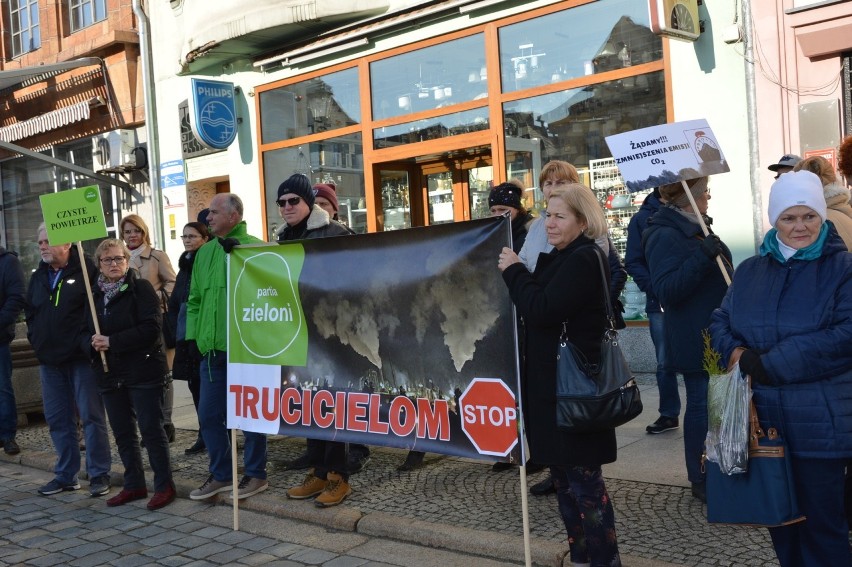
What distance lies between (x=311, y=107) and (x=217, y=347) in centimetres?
724

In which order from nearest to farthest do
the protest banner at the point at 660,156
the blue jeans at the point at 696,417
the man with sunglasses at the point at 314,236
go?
the protest banner at the point at 660,156, the blue jeans at the point at 696,417, the man with sunglasses at the point at 314,236

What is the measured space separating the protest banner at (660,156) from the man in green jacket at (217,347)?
263 cm

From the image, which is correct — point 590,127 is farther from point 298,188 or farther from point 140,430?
point 140,430

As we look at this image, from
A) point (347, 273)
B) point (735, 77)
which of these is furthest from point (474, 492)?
point (735, 77)

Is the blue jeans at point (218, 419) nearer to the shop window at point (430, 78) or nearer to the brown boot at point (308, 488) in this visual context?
the brown boot at point (308, 488)

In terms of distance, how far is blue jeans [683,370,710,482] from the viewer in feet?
15.8

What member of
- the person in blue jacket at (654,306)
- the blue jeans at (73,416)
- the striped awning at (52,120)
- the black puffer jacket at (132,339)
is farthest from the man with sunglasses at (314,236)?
the striped awning at (52,120)

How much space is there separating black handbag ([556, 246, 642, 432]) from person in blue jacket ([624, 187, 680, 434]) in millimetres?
2180

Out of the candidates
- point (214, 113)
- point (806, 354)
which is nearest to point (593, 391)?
point (806, 354)

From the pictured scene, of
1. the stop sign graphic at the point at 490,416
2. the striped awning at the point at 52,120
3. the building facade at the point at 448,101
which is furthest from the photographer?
the striped awning at the point at 52,120

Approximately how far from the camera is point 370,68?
11656 mm

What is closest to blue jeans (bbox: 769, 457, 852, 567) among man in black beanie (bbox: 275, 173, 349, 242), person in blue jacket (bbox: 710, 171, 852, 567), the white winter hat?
person in blue jacket (bbox: 710, 171, 852, 567)

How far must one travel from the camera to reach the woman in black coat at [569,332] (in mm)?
3703

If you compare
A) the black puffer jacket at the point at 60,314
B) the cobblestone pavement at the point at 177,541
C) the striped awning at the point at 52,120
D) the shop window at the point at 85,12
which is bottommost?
the cobblestone pavement at the point at 177,541
